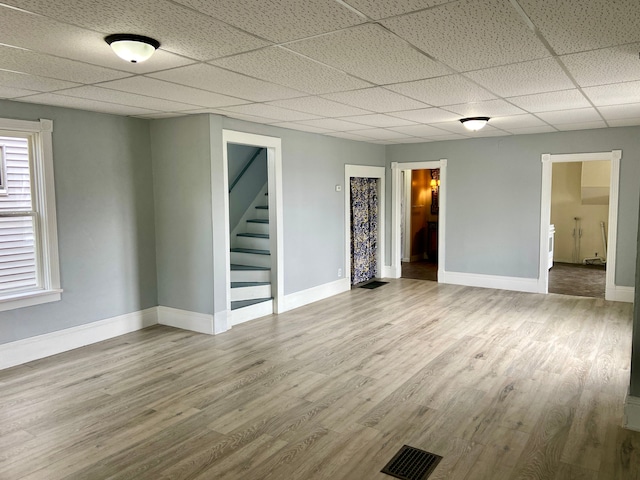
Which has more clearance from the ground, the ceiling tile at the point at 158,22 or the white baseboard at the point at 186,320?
the ceiling tile at the point at 158,22

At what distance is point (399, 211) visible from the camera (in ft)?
27.6

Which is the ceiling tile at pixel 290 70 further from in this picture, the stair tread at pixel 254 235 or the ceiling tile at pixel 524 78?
the stair tread at pixel 254 235

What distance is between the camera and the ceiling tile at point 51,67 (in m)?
2.80

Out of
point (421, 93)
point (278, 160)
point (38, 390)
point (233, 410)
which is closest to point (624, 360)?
point (421, 93)

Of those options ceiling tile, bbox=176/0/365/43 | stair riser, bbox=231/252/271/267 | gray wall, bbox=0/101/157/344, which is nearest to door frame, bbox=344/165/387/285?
stair riser, bbox=231/252/271/267

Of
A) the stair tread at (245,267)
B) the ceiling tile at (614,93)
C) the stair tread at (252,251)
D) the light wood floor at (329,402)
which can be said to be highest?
the ceiling tile at (614,93)

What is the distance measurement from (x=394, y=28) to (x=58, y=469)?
2.98m

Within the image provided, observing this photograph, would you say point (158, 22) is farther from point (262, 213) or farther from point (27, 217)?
point (262, 213)

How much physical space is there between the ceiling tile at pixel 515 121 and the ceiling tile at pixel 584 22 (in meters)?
2.68

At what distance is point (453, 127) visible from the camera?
20.1 feet

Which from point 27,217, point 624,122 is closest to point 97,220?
point 27,217

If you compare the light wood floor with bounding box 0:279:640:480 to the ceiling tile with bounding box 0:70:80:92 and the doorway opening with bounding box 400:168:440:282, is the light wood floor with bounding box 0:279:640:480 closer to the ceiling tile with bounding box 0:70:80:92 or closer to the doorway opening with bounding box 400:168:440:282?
the ceiling tile with bounding box 0:70:80:92

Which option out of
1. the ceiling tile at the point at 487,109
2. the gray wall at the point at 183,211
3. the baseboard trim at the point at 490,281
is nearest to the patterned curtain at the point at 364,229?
the baseboard trim at the point at 490,281

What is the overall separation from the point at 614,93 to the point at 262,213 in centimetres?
483
